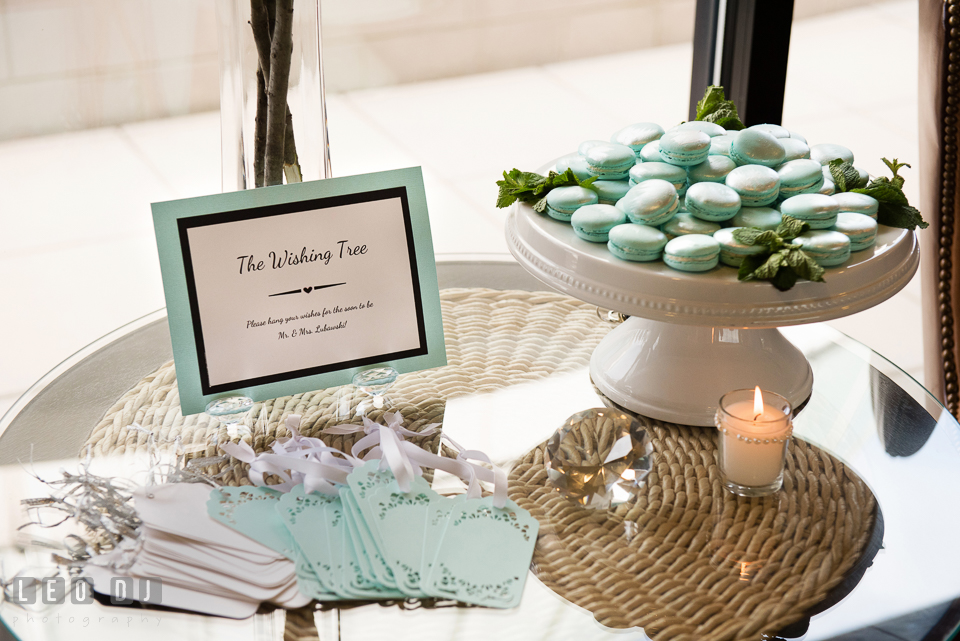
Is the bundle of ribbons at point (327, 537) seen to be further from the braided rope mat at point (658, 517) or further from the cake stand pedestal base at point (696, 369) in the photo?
the cake stand pedestal base at point (696, 369)

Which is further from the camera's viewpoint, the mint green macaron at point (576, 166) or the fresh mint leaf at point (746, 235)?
the mint green macaron at point (576, 166)

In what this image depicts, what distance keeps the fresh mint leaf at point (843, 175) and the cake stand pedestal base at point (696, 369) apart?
5.7 inches

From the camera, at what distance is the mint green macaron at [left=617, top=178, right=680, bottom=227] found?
2.52 ft

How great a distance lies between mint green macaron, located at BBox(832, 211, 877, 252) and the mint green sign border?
365mm

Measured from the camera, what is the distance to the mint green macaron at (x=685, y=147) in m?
0.81

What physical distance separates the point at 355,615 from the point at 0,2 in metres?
2.12

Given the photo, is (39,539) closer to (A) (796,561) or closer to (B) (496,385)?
(B) (496,385)

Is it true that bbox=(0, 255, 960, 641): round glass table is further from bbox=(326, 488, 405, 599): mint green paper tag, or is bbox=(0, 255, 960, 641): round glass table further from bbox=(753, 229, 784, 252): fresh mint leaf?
bbox=(753, 229, 784, 252): fresh mint leaf

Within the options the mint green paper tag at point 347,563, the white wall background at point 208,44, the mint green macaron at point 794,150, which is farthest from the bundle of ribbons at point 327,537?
the white wall background at point 208,44

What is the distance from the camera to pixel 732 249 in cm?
75

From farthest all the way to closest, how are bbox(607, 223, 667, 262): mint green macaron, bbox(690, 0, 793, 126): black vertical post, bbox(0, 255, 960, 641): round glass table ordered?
1. bbox(690, 0, 793, 126): black vertical post
2. bbox(607, 223, 667, 262): mint green macaron
3. bbox(0, 255, 960, 641): round glass table

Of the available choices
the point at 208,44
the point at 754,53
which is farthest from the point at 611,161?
the point at 208,44

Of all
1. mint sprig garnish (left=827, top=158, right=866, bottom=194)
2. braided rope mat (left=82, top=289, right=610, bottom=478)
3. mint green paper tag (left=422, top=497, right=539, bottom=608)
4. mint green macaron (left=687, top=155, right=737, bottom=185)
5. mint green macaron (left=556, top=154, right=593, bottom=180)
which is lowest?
mint green paper tag (left=422, top=497, right=539, bottom=608)

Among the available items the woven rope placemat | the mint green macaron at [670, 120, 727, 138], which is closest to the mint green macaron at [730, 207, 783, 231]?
the mint green macaron at [670, 120, 727, 138]
